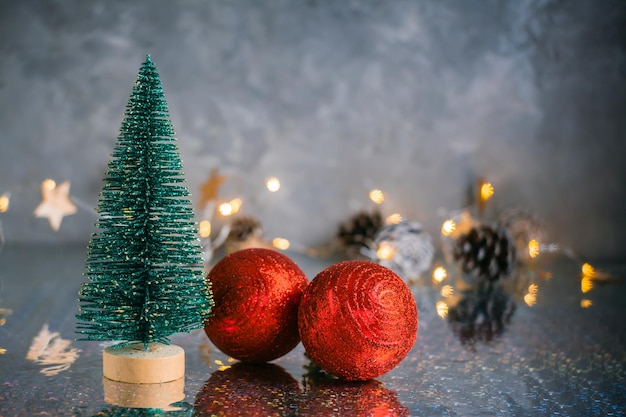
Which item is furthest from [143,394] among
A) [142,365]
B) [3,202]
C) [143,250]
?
[3,202]

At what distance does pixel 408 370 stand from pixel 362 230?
1177mm

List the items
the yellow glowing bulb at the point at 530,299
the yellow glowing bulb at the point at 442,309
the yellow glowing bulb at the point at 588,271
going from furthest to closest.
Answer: the yellow glowing bulb at the point at 588,271 → the yellow glowing bulb at the point at 530,299 → the yellow glowing bulb at the point at 442,309

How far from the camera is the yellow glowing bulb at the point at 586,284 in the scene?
1.81 m

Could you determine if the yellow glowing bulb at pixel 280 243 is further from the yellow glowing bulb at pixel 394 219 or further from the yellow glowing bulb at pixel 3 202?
the yellow glowing bulb at pixel 3 202

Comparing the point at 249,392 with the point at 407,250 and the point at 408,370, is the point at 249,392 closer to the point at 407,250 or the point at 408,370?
the point at 408,370

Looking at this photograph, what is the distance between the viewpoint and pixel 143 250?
0.95m

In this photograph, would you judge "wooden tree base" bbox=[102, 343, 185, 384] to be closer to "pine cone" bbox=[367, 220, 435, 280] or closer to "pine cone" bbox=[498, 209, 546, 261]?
"pine cone" bbox=[367, 220, 435, 280]

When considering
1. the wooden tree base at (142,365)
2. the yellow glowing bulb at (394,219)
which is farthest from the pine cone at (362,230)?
the wooden tree base at (142,365)

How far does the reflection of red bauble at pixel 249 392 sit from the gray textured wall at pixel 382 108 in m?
1.38

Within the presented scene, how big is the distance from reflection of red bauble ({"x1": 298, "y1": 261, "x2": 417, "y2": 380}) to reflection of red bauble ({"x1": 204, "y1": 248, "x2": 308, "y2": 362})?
0.18 feet

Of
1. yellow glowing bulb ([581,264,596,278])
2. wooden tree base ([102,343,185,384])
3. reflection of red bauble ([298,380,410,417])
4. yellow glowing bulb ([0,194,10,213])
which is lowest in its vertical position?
reflection of red bauble ([298,380,410,417])

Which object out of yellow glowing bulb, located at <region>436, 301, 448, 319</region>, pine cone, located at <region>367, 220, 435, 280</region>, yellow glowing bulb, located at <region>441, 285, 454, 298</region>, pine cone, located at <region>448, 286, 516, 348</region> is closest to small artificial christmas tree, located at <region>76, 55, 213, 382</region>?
pine cone, located at <region>448, 286, 516, 348</region>

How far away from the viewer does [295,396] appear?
0.91 metres

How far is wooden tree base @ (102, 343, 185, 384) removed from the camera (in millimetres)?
923
